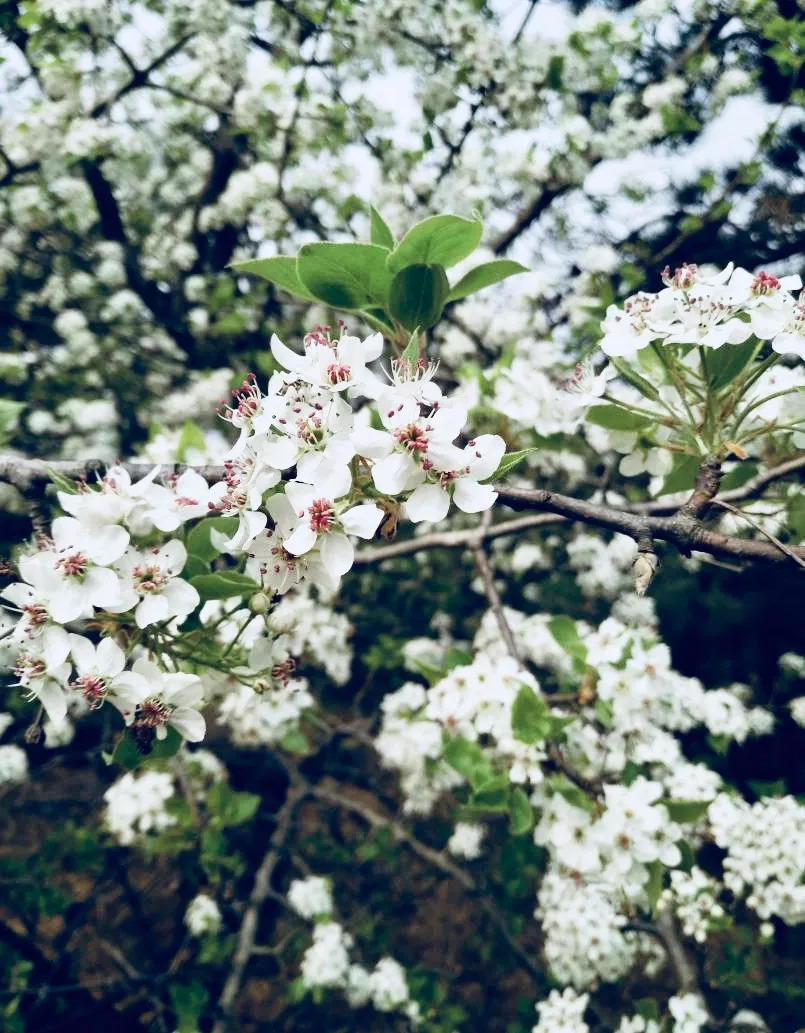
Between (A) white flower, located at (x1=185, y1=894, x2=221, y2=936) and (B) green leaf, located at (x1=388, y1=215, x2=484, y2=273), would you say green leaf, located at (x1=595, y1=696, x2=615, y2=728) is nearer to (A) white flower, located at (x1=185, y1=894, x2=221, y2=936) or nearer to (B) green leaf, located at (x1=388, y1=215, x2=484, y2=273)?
(B) green leaf, located at (x1=388, y1=215, x2=484, y2=273)

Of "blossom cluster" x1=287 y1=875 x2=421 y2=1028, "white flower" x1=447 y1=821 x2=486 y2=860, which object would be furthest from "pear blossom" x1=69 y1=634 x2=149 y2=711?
"white flower" x1=447 y1=821 x2=486 y2=860

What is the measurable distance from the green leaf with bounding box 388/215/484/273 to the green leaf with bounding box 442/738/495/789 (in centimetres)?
109

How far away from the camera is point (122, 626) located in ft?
3.11

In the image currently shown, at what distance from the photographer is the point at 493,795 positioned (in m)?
1.60

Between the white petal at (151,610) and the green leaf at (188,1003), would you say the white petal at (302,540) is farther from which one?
the green leaf at (188,1003)

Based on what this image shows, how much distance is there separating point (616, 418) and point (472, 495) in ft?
1.63

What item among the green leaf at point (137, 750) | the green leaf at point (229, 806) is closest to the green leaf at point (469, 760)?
the green leaf at point (137, 750)

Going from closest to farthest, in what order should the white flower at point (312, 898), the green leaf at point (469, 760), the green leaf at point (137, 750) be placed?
the green leaf at point (137, 750)
the green leaf at point (469, 760)
the white flower at point (312, 898)

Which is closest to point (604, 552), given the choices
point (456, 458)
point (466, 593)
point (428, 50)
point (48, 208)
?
point (466, 593)

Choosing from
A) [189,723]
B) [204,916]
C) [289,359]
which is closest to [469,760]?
[189,723]

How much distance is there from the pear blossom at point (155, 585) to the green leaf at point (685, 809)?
116 centimetres

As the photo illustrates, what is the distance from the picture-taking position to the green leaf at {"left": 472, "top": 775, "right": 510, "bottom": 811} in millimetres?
1578

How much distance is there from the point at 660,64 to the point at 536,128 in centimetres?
157

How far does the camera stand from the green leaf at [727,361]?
1023 millimetres
